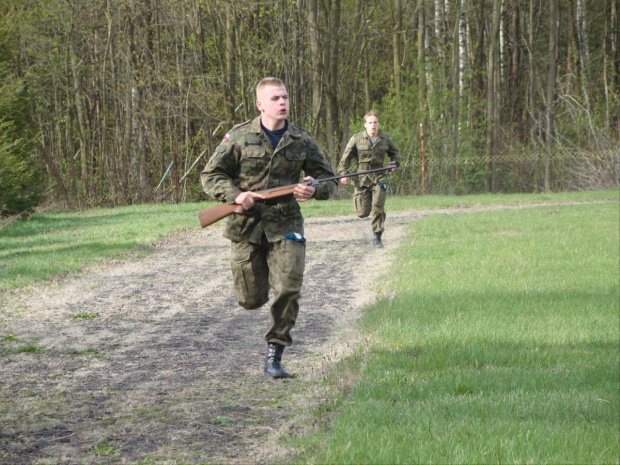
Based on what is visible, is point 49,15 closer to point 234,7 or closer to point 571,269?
point 234,7

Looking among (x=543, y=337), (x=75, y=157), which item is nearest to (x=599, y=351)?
(x=543, y=337)

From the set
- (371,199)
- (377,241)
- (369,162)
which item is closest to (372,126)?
(369,162)

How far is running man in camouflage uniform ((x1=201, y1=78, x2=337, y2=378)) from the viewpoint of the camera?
6426mm

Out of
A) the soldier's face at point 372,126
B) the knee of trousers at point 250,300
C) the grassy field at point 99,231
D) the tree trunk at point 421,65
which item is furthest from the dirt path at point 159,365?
the tree trunk at point 421,65

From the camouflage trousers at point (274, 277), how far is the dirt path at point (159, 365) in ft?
Result: 1.46

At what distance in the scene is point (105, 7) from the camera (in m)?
31.6

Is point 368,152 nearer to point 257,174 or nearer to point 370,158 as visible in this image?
point 370,158

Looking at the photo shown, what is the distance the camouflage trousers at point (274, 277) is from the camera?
6.45 meters

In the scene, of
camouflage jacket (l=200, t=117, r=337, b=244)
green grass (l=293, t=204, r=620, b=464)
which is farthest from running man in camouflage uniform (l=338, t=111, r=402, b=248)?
camouflage jacket (l=200, t=117, r=337, b=244)

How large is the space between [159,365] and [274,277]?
1226mm

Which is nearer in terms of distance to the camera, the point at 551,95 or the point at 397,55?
the point at 551,95

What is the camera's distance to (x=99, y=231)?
730 inches

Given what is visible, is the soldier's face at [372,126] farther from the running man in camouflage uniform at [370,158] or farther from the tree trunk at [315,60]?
the tree trunk at [315,60]

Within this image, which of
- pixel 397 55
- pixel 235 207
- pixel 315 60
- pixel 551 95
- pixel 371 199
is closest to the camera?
pixel 235 207
